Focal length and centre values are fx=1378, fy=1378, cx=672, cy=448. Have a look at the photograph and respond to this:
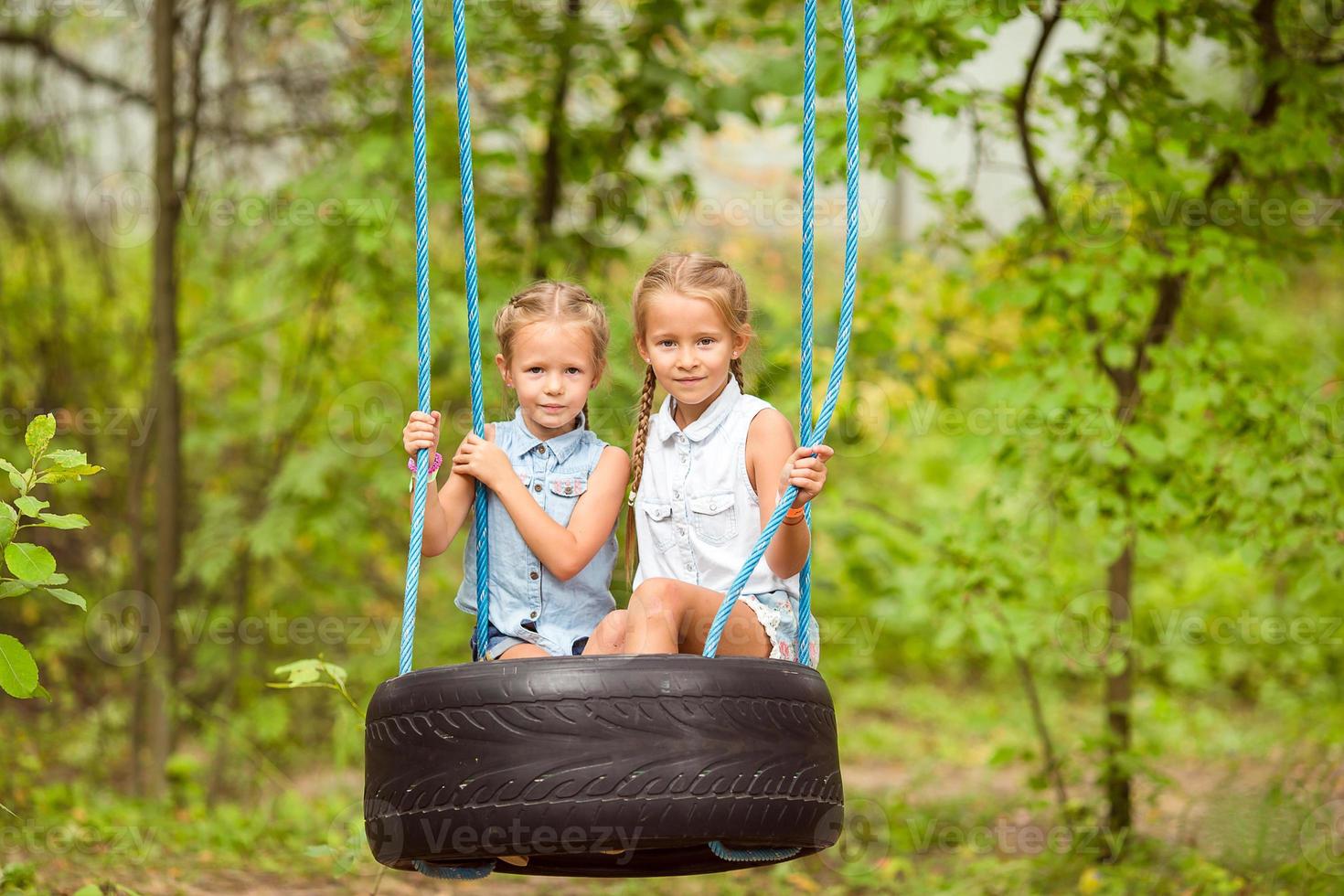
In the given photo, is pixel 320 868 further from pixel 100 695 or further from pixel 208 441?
pixel 100 695

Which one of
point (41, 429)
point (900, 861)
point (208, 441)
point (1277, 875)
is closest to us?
point (41, 429)

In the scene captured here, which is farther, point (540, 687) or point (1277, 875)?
point (1277, 875)

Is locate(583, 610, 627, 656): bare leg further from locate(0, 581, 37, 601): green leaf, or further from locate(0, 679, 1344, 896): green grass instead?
locate(0, 581, 37, 601): green leaf

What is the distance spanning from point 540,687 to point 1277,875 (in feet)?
9.90

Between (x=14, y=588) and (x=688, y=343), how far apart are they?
1466 mm

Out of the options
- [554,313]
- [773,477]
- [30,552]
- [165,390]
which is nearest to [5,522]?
[30,552]

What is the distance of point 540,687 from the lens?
2.31m

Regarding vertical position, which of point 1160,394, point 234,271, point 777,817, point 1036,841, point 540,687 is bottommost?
point 1036,841

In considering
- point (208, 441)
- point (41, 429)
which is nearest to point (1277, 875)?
point (41, 429)

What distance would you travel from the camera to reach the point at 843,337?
257 centimetres

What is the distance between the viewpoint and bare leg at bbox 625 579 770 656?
104 inches

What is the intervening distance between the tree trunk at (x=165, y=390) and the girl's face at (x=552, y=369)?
2837mm

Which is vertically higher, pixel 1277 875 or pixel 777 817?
pixel 777 817

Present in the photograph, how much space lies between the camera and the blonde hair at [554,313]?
2.93m
